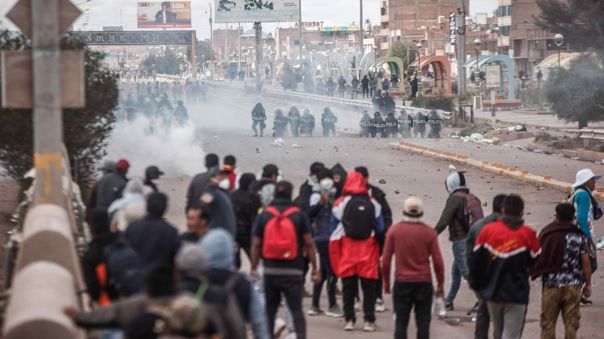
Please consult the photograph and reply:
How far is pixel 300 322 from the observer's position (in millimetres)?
10625

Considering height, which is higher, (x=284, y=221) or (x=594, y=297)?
(x=284, y=221)

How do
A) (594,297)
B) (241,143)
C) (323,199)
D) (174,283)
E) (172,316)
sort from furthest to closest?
1. (241,143)
2. (594,297)
3. (323,199)
4. (174,283)
5. (172,316)

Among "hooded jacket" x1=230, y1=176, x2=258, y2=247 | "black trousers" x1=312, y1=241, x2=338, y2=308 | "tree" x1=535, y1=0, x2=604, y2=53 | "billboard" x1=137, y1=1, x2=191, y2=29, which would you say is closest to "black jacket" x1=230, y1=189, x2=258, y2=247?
"hooded jacket" x1=230, y1=176, x2=258, y2=247

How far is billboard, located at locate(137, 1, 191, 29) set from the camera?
167375mm

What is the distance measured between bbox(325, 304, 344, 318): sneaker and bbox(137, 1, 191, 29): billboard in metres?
155

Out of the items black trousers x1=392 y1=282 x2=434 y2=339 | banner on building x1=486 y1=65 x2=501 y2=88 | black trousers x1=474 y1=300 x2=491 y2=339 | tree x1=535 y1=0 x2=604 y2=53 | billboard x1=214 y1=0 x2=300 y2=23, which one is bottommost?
black trousers x1=474 y1=300 x2=491 y2=339

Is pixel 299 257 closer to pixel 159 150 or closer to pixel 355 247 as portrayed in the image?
pixel 355 247

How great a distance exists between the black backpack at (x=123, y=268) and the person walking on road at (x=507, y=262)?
353cm

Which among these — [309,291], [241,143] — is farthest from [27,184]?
[241,143]

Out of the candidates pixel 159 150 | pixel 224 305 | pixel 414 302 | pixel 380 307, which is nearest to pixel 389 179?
pixel 159 150

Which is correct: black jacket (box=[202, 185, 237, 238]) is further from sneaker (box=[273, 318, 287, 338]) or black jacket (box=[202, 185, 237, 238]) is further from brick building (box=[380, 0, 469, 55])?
brick building (box=[380, 0, 469, 55])

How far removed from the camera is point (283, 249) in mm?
10531

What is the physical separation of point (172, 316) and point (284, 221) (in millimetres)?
5320

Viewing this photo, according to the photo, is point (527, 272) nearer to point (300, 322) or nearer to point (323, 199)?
point (300, 322)
